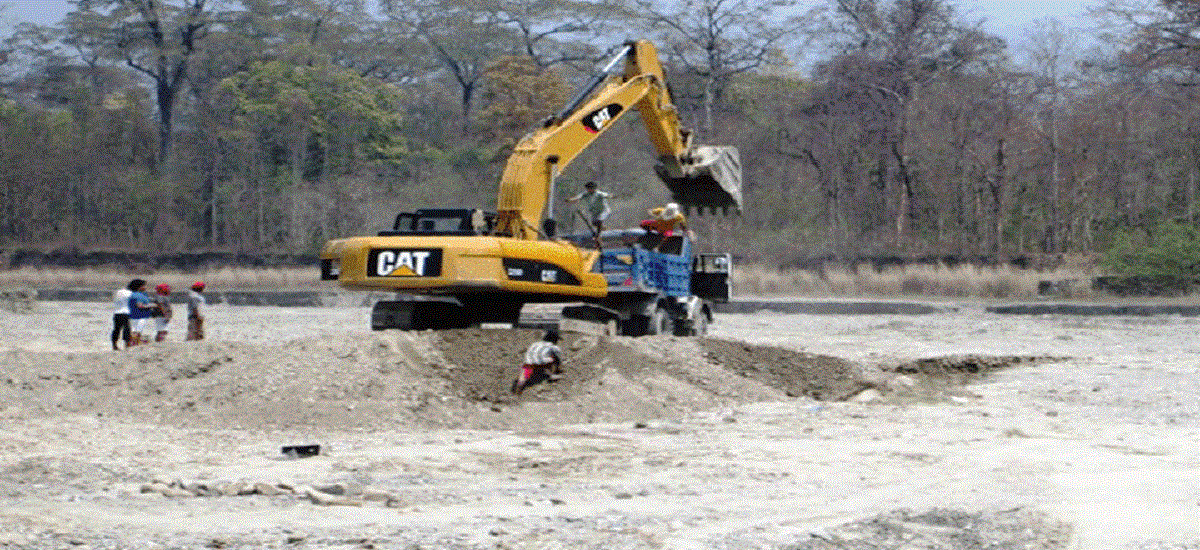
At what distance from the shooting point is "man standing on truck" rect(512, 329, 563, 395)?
17.7 m

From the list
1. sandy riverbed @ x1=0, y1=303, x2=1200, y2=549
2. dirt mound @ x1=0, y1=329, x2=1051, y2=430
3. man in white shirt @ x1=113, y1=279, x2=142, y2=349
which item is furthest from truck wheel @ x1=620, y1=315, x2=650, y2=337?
man in white shirt @ x1=113, y1=279, x2=142, y2=349

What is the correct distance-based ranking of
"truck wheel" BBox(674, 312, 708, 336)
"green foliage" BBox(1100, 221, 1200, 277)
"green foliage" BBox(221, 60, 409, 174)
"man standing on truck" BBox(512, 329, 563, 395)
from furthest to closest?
1. "green foliage" BBox(221, 60, 409, 174)
2. "green foliage" BBox(1100, 221, 1200, 277)
3. "truck wheel" BBox(674, 312, 708, 336)
4. "man standing on truck" BBox(512, 329, 563, 395)

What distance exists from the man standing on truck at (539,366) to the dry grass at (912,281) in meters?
25.5

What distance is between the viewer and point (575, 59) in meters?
68.6

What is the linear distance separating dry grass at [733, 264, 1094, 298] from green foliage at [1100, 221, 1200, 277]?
3.35ft

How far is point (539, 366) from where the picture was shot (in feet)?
58.2

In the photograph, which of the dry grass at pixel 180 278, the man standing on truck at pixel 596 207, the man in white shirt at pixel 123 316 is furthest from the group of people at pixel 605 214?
the dry grass at pixel 180 278

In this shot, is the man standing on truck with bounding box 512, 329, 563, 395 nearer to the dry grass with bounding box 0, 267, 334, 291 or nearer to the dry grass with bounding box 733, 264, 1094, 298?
the dry grass with bounding box 733, 264, 1094, 298

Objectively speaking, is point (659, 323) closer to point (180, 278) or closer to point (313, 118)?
point (180, 278)

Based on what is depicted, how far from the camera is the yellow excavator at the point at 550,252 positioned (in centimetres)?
1939

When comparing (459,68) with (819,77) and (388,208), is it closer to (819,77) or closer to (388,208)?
(388,208)

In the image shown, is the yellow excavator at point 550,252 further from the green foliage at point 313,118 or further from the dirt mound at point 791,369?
the green foliage at point 313,118

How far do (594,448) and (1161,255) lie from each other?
28022 millimetres

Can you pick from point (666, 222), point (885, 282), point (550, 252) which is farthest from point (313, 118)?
point (550, 252)
